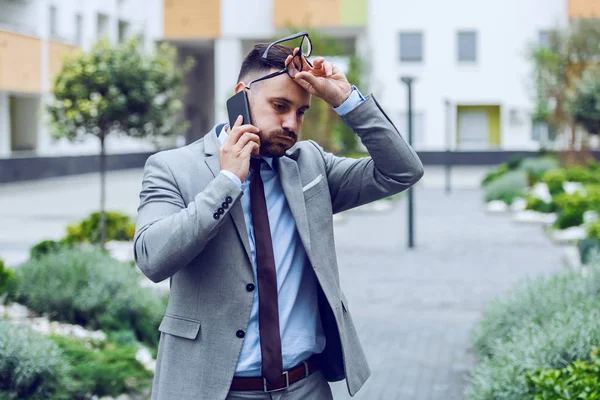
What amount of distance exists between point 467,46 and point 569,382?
4213 cm

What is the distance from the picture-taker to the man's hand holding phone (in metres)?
2.87

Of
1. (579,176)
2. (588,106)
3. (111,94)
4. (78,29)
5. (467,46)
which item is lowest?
(579,176)

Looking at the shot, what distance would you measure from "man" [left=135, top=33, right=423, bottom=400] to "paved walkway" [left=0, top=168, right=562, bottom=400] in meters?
3.38

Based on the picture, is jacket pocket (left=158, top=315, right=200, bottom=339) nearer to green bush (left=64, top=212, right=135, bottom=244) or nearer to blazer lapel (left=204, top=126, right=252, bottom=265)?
blazer lapel (left=204, top=126, right=252, bottom=265)

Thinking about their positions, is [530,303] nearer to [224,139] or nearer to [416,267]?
[224,139]

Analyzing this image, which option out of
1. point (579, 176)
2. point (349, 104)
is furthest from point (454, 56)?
point (349, 104)

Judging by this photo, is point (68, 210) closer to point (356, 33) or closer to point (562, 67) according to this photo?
point (562, 67)

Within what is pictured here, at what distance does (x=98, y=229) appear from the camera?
15328 millimetres

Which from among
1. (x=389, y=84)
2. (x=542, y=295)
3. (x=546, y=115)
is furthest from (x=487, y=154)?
(x=542, y=295)

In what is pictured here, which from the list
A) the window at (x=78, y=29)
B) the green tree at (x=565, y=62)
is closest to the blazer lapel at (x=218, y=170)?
the green tree at (x=565, y=62)

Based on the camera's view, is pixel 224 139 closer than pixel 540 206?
Yes

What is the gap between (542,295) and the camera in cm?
689

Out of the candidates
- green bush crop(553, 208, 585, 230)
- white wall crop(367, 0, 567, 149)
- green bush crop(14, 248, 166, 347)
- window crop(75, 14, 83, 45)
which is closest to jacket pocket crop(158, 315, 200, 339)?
green bush crop(14, 248, 166, 347)

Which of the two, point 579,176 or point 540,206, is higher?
point 579,176
